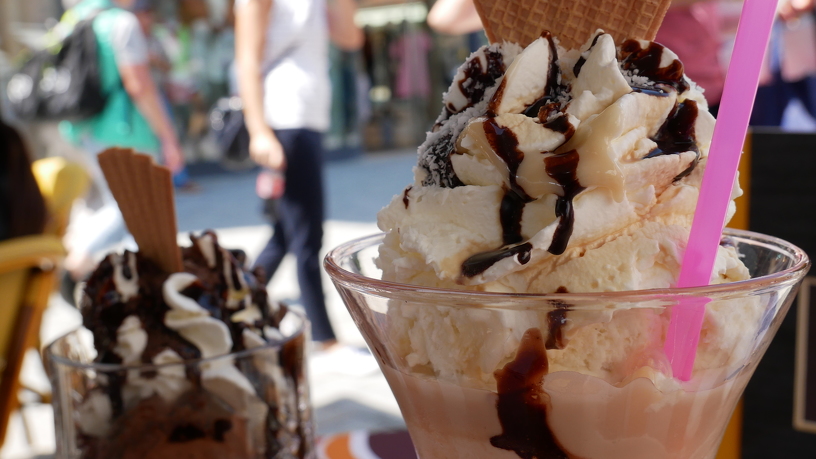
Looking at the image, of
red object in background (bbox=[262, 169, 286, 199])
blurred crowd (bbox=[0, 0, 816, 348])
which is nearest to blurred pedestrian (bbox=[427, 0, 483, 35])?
blurred crowd (bbox=[0, 0, 816, 348])

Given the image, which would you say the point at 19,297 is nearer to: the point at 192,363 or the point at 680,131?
the point at 192,363

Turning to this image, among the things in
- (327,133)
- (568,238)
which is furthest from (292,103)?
(327,133)

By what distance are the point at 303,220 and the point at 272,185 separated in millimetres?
208

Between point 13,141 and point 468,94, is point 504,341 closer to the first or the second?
point 468,94

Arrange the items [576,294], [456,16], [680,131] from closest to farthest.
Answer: [576,294] → [680,131] → [456,16]

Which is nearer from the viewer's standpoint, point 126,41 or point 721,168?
point 721,168

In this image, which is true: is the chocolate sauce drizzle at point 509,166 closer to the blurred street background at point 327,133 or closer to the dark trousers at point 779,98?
the blurred street background at point 327,133

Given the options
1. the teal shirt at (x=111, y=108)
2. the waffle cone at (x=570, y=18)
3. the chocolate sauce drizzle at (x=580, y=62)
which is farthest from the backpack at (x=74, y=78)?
the chocolate sauce drizzle at (x=580, y=62)

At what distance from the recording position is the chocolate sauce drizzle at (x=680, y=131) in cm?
75

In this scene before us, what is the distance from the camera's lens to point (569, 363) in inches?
26.4

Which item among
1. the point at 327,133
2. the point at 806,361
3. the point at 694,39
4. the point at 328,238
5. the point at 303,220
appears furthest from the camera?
Answer: the point at 327,133

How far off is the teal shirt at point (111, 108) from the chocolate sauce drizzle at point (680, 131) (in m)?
3.07

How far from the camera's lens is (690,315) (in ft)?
2.15

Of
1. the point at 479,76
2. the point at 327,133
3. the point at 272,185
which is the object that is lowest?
the point at 327,133
